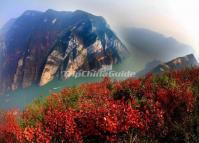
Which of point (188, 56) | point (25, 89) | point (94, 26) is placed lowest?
point (25, 89)

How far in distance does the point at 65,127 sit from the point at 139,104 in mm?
3033

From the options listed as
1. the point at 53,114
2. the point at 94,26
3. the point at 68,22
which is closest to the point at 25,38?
the point at 68,22

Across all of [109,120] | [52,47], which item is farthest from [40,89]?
[109,120]

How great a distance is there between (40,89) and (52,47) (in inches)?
490

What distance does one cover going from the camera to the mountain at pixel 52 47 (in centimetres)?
10106

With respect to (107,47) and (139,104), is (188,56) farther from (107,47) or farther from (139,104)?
(139,104)

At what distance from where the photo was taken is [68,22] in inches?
4722

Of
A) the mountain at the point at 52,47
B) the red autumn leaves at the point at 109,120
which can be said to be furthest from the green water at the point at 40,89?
the red autumn leaves at the point at 109,120

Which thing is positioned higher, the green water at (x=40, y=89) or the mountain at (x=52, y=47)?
the mountain at (x=52, y=47)

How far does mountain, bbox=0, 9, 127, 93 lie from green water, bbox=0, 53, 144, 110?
2700 mm

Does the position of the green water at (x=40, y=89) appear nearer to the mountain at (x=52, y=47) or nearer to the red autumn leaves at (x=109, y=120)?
the mountain at (x=52, y=47)

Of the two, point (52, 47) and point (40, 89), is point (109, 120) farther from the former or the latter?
point (52, 47)

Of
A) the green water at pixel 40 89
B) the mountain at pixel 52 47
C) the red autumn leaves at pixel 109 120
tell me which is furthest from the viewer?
the mountain at pixel 52 47

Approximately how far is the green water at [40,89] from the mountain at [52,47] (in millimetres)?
2700
